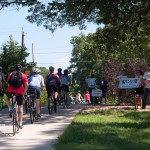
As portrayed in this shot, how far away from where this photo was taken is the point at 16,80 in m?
11.8

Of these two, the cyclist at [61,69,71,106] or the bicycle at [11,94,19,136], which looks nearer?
the bicycle at [11,94,19,136]

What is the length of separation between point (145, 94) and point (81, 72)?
76506 millimetres

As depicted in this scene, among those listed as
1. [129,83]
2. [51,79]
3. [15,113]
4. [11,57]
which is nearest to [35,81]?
[51,79]

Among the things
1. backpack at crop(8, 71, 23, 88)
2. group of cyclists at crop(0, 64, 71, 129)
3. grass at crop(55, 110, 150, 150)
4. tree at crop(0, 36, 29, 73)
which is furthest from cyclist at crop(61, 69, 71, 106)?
tree at crop(0, 36, 29, 73)

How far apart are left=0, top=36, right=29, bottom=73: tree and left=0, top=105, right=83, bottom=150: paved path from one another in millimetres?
20498

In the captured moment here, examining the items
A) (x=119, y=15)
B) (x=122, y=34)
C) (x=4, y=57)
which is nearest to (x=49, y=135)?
(x=119, y=15)

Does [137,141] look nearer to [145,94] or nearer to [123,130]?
[123,130]

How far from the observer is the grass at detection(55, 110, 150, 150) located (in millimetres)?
9124

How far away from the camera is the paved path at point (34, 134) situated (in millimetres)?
9562

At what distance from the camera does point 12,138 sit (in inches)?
416

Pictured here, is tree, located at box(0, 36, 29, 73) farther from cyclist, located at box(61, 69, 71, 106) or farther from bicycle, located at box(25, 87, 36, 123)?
bicycle, located at box(25, 87, 36, 123)

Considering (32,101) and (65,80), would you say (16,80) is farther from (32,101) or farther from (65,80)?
(65,80)

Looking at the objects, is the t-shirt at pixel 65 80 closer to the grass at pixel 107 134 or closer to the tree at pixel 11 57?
the grass at pixel 107 134

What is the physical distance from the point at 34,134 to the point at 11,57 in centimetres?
2505
